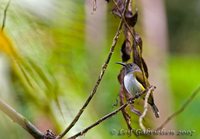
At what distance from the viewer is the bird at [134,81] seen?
2.90 feet

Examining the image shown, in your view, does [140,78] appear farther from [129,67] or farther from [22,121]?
[22,121]

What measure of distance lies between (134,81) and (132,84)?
0.07 feet

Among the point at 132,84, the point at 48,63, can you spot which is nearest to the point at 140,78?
the point at 132,84

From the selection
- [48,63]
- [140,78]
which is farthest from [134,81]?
[48,63]

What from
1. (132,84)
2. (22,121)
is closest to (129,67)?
(132,84)

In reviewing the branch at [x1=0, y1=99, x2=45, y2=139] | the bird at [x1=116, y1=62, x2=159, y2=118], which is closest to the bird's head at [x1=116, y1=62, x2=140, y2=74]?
the bird at [x1=116, y1=62, x2=159, y2=118]

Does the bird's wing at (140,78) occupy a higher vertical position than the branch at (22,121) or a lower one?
higher

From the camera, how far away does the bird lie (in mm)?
883

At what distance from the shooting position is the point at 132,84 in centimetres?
94

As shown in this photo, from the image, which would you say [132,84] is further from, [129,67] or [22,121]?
[22,121]

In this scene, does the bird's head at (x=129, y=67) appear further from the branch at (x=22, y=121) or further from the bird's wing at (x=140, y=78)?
the branch at (x=22, y=121)

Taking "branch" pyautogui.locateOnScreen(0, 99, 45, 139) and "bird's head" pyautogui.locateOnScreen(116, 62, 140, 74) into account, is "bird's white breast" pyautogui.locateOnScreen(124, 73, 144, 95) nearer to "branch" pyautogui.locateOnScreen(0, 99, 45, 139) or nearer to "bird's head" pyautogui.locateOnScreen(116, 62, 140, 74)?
"bird's head" pyautogui.locateOnScreen(116, 62, 140, 74)

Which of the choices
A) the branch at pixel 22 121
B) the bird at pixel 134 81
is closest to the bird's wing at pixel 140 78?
the bird at pixel 134 81

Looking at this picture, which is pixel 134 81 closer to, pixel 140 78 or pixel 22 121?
pixel 140 78
